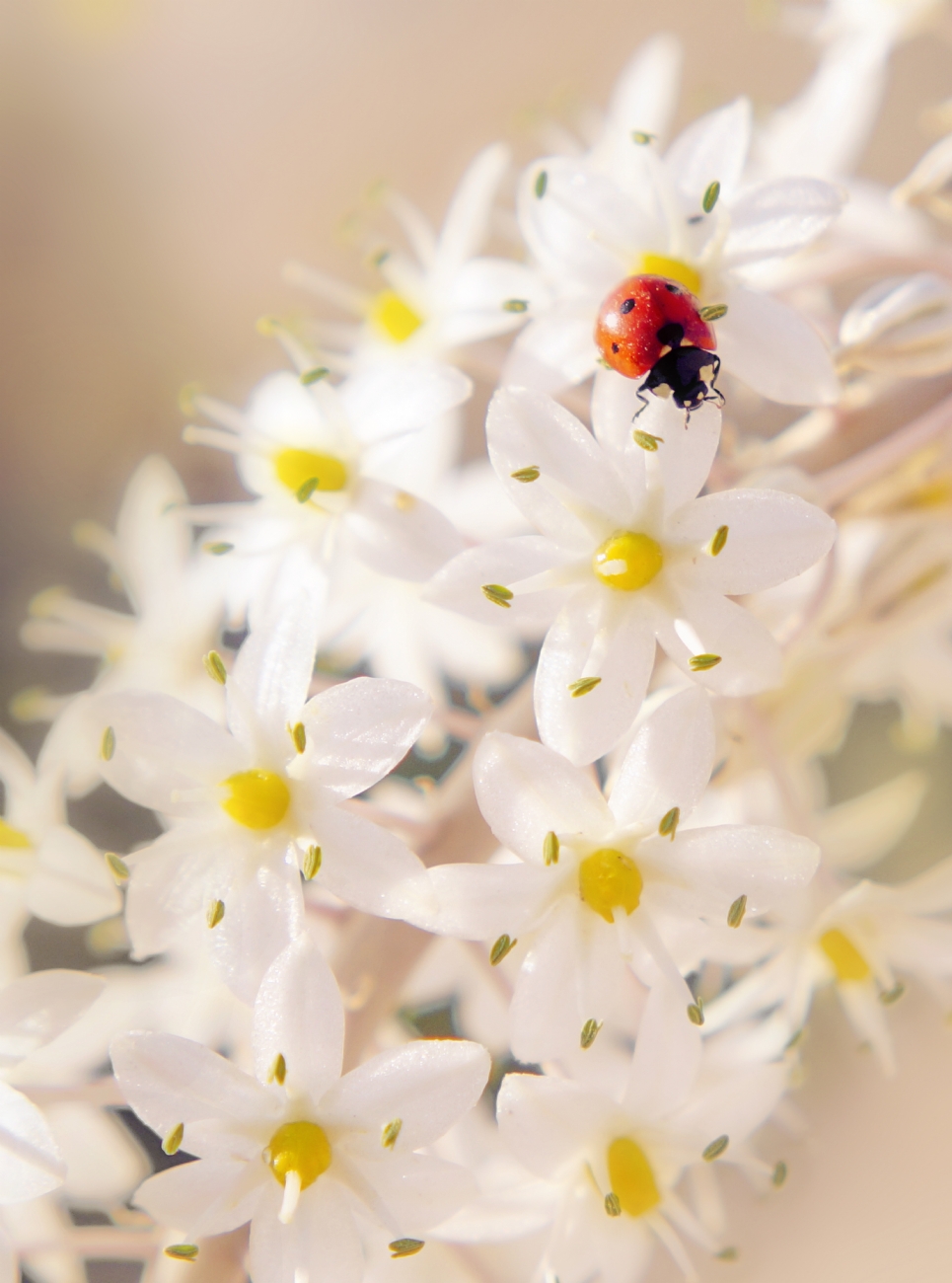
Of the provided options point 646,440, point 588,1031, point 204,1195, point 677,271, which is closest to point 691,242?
point 677,271

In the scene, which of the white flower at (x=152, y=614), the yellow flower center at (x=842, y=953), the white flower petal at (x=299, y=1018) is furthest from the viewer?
the white flower at (x=152, y=614)

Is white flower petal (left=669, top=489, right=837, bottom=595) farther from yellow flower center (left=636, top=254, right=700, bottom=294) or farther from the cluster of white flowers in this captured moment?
yellow flower center (left=636, top=254, right=700, bottom=294)

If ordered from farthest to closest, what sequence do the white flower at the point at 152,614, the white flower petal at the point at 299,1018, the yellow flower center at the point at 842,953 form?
the white flower at the point at 152,614
the yellow flower center at the point at 842,953
the white flower petal at the point at 299,1018

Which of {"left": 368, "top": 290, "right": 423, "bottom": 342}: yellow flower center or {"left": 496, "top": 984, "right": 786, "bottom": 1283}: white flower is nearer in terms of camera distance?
{"left": 496, "top": 984, "right": 786, "bottom": 1283}: white flower

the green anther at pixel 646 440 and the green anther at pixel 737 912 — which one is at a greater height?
the green anther at pixel 646 440

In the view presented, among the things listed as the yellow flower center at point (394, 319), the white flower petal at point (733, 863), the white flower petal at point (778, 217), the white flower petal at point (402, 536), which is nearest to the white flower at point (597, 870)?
the white flower petal at point (733, 863)

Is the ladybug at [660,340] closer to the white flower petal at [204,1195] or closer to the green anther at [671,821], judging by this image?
the green anther at [671,821]

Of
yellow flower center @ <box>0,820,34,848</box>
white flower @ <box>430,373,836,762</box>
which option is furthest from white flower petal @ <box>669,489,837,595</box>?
yellow flower center @ <box>0,820,34,848</box>
